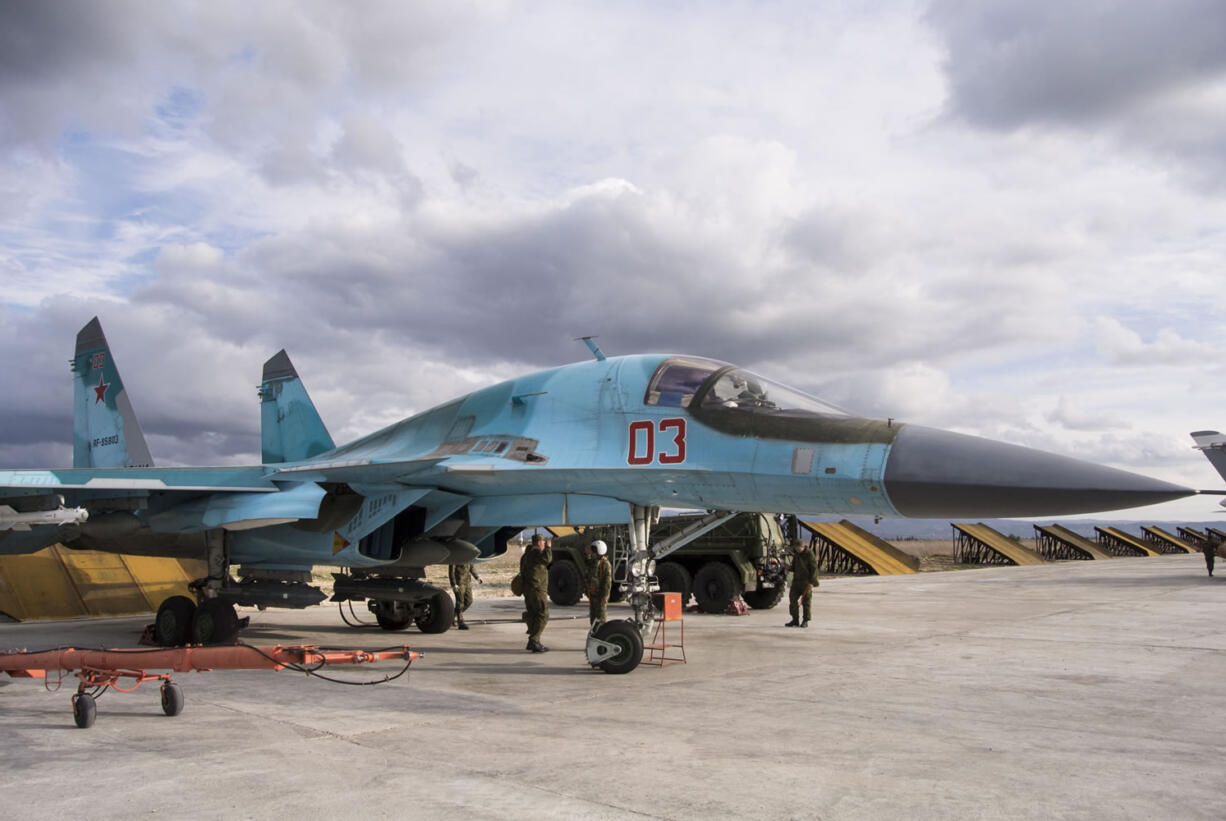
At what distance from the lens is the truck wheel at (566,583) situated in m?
17.5

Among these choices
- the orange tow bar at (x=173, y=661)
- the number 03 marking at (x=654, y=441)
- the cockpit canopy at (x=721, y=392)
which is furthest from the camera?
the number 03 marking at (x=654, y=441)

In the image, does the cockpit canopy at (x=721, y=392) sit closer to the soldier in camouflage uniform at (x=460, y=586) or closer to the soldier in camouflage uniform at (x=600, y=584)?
the soldier in camouflage uniform at (x=600, y=584)

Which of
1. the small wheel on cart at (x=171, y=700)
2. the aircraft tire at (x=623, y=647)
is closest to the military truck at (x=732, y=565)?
the aircraft tire at (x=623, y=647)

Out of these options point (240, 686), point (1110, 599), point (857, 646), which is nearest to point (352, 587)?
point (240, 686)

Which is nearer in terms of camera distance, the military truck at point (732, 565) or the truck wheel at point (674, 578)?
the military truck at point (732, 565)

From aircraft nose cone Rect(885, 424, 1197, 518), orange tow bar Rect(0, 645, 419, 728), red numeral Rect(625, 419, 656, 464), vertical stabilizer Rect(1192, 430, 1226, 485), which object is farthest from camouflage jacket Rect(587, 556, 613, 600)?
vertical stabilizer Rect(1192, 430, 1226, 485)

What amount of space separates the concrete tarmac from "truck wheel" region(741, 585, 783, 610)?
5627 mm

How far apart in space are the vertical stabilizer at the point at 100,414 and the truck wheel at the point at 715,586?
904 cm

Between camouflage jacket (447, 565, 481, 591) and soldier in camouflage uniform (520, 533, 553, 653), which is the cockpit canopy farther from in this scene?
camouflage jacket (447, 565, 481, 591)

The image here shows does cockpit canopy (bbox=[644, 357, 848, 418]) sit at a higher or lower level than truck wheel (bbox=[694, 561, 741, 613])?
higher

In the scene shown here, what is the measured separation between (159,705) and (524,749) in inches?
125

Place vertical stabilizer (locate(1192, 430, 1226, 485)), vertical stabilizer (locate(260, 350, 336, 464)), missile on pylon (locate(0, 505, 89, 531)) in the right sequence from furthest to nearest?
vertical stabilizer (locate(1192, 430, 1226, 485)) → vertical stabilizer (locate(260, 350, 336, 464)) → missile on pylon (locate(0, 505, 89, 531))

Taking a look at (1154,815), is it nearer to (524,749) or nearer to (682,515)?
(524,749)

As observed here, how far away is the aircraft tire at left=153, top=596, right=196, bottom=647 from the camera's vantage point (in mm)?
10422
